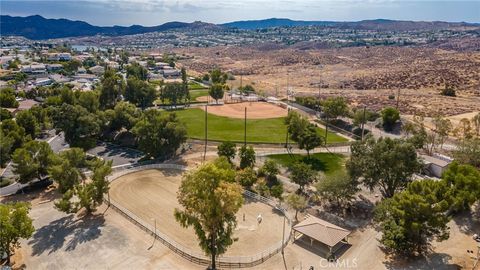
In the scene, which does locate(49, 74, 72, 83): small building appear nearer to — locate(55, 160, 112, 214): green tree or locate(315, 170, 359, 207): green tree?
locate(55, 160, 112, 214): green tree

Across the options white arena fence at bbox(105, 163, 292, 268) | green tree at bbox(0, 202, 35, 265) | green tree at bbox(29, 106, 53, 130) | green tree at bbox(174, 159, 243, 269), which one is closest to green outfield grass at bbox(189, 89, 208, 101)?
green tree at bbox(29, 106, 53, 130)

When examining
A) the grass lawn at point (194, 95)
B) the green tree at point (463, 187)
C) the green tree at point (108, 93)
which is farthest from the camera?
the grass lawn at point (194, 95)

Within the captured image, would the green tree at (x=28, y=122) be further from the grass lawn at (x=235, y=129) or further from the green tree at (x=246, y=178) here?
the green tree at (x=246, y=178)

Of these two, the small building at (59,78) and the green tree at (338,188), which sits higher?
the small building at (59,78)

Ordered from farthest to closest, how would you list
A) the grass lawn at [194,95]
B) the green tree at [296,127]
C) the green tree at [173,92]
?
1. the grass lawn at [194,95]
2. the green tree at [173,92]
3. the green tree at [296,127]

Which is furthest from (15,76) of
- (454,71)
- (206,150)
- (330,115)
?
(454,71)

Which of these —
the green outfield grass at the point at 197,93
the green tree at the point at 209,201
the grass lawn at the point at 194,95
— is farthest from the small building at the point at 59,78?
the green tree at the point at 209,201
